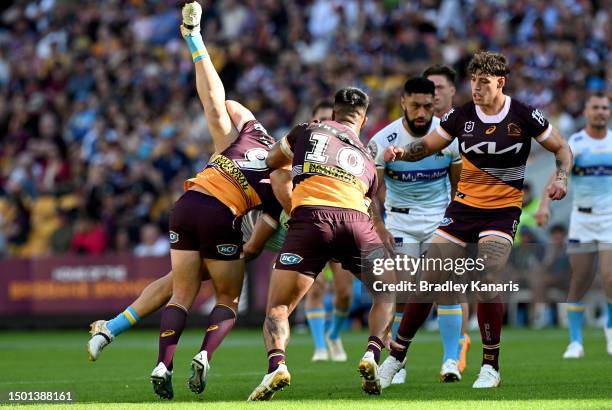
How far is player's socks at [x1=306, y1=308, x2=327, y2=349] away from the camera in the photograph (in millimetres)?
13930

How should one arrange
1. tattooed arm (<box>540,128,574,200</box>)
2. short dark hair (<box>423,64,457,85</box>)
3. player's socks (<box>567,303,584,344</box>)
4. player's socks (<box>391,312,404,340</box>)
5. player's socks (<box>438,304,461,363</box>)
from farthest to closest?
player's socks (<box>567,303,584,344</box>) → short dark hair (<box>423,64,457,85</box>) → player's socks (<box>391,312,404,340</box>) → player's socks (<box>438,304,461,363</box>) → tattooed arm (<box>540,128,574,200</box>)

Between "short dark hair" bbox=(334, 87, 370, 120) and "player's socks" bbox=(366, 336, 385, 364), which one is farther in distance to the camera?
"short dark hair" bbox=(334, 87, 370, 120)

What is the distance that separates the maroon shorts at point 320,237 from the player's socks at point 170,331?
3.01ft

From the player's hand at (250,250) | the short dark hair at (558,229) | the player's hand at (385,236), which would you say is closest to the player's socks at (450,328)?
the player's hand at (385,236)

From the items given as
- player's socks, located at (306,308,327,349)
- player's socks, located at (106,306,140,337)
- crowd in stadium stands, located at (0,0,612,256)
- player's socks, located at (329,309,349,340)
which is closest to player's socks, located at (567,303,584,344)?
player's socks, located at (329,309,349,340)

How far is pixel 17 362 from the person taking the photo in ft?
46.1

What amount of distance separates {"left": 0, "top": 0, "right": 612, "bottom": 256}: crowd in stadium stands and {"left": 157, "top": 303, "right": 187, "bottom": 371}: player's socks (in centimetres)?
1219

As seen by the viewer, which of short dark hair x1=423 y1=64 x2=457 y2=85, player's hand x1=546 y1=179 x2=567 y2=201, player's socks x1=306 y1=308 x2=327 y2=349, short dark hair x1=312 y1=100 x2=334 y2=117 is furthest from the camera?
player's socks x1=306 y1=308 x2=327 y2=349

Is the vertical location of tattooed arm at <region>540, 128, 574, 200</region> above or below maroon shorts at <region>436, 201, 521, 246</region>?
above

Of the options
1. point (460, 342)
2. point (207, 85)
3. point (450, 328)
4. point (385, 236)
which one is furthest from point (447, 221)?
point (207, 85)

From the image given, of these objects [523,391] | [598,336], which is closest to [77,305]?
[598,336]

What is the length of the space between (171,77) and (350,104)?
1782 centimetres

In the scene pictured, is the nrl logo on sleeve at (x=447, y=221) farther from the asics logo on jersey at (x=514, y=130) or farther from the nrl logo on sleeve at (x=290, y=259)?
the nrl logo on sleeve at (x=290, y=259)

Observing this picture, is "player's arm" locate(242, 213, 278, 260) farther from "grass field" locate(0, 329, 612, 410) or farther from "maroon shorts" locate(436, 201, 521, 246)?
"maroon shorts" locate(436, 201, 521, 246)
